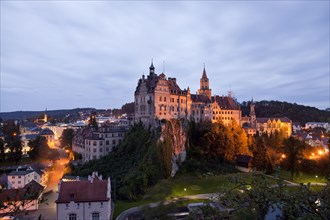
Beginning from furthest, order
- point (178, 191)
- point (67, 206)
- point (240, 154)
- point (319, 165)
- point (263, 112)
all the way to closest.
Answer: point (263, 112), point (240, 154), point (319, 165), point (178, 191), point (67, 206)

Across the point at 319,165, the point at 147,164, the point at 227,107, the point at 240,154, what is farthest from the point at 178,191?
the point at 227,107

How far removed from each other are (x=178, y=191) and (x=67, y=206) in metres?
13.2

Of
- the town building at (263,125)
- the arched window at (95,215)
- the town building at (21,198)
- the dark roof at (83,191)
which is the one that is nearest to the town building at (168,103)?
the town building at (263,125)

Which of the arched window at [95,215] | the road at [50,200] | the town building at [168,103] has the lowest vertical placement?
the road at [50,200]

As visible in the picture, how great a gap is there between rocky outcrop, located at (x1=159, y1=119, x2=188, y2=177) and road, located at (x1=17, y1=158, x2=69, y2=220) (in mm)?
14891

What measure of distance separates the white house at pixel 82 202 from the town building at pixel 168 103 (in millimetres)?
20943

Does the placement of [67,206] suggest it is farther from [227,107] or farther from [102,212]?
[227,107]

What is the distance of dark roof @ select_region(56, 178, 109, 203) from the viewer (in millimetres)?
20645

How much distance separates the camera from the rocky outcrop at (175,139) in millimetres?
34500

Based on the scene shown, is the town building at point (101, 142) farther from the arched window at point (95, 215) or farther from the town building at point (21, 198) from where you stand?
the town building at point (21, 198)

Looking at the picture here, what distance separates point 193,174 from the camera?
1367 inches

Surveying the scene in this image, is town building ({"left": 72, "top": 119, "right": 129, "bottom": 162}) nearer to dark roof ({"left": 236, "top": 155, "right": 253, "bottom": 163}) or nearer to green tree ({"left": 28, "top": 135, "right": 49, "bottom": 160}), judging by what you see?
green tree ({"left": 28, "top": 135, "right": 49, "bottom": 160})

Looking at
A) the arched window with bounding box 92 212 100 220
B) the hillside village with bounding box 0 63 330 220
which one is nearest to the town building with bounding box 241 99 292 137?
the hillside village with bounding box 0 63 330 220

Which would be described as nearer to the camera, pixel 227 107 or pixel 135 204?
pixel 135 204
